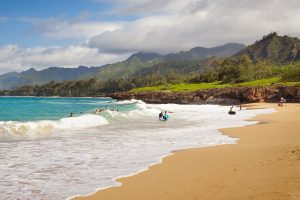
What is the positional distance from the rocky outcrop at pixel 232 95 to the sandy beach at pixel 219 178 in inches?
2524

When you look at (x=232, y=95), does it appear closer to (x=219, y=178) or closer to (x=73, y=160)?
(x=73, y=160)

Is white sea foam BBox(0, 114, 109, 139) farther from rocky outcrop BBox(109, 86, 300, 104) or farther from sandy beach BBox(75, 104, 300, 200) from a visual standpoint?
rocky outcrop BBox(109, 86, 300, 104)

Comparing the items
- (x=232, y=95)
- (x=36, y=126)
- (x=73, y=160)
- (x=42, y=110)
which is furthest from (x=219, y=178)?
(x=232, y=95)

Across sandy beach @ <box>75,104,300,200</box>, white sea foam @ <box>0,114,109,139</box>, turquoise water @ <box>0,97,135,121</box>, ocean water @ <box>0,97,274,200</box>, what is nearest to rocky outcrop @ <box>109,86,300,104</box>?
turquoise water @ <box>0,97,135,121</box>

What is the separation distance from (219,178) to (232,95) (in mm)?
76851

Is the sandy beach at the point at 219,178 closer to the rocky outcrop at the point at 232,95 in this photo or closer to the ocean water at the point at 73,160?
the ocean water at the point at 73,160

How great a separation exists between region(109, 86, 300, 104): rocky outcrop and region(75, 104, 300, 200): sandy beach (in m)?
64.1

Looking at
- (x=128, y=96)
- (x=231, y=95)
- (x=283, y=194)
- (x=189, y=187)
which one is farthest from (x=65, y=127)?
(x=128, y=96)

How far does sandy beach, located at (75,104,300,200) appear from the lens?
9.48 m

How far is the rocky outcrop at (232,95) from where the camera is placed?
76625mm

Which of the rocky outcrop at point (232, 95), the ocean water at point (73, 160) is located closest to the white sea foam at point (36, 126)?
the ocean water at point (73, 160)

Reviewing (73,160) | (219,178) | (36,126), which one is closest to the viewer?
(219,178)

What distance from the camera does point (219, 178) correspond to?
1124 cm

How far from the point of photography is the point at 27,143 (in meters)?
20.8
